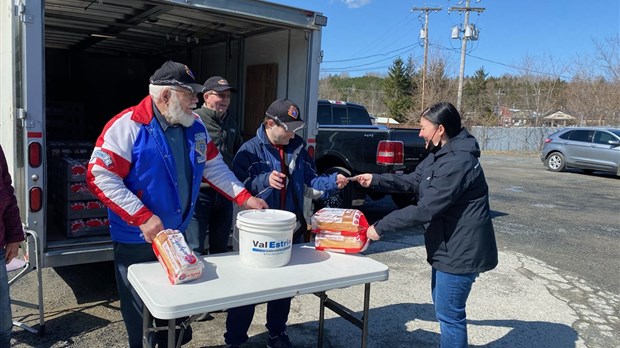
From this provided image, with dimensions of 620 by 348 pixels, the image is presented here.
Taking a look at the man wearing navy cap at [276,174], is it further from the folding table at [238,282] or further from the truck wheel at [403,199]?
the truck wheel at [403,199]

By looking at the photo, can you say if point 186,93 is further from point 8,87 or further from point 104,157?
point 8,87

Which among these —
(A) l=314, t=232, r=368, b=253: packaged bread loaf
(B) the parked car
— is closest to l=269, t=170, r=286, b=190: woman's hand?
(A) l=314, t=232, r=368, b=253: packaged bread loaf

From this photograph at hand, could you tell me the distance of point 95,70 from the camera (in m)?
8.41

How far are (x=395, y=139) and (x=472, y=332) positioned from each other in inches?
146

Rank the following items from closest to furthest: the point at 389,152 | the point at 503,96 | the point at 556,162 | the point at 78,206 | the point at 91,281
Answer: the point at 78,206
the point at 91,281
the point at 389,152
the point at 556,162
the point at 503,96

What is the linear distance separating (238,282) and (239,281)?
0.01 m

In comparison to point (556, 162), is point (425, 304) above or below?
below

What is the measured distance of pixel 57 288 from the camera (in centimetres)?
436

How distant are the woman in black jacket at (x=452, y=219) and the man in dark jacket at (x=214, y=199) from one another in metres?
1.50

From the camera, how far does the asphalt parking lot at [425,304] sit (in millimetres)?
3604

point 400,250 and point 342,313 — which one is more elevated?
point 342,313

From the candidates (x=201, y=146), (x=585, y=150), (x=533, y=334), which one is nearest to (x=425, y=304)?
(x=533, y=334)

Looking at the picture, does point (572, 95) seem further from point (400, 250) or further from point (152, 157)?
point (152, 157)

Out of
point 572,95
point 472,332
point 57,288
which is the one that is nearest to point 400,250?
point 472,332
